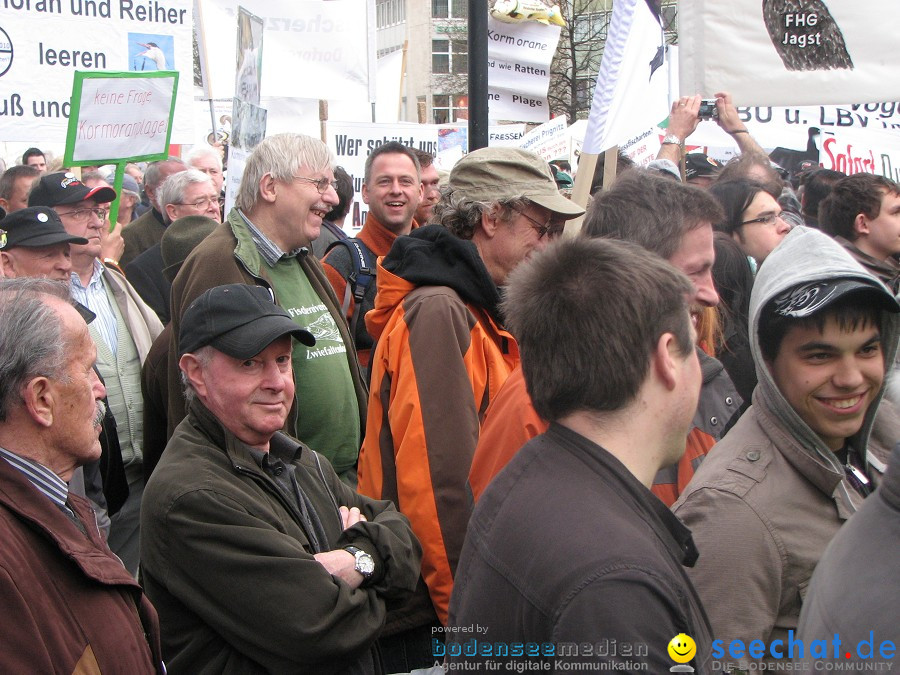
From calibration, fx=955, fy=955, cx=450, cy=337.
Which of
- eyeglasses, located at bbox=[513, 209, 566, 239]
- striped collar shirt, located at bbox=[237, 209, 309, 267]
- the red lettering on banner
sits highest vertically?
the red lettering on banner

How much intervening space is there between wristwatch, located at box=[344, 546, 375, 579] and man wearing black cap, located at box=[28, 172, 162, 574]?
1932mm

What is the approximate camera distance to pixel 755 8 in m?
5.11

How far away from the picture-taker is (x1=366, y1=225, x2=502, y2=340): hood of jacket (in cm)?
324

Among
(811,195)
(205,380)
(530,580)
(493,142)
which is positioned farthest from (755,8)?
(493,142)

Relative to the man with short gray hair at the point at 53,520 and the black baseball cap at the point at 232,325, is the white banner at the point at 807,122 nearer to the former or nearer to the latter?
the black baseball cap at the point at 232,325

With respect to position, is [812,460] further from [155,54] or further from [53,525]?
[155,54]

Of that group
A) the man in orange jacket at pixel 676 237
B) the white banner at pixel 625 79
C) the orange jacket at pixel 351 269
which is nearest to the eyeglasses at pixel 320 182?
the orange jacket at pixel 351 269

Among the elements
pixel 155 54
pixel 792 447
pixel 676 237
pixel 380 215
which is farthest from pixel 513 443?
pixel 155 54

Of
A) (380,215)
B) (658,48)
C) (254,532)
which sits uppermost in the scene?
(658,48)

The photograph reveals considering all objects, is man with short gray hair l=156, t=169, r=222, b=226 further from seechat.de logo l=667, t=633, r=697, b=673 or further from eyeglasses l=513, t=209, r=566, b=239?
seechat.de logo l=667, t=633, r=697, b=673

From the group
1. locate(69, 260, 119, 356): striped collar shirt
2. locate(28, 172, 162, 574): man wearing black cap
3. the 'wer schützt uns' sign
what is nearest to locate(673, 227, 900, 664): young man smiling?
locate(28, 172, 162, 574): man wearing black cap

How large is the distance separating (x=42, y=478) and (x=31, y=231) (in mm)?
2590

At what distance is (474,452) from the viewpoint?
293cm

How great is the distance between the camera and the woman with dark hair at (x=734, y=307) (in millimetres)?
3947
